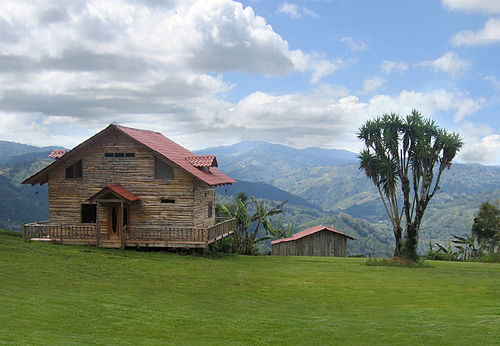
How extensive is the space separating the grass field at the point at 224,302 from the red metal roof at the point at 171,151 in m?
6.06

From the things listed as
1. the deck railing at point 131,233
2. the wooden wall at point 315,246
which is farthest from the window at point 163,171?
the wooden wall at point 315,246

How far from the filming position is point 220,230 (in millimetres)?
32250

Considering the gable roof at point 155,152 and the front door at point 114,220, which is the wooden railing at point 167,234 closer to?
the front door at point 114,220

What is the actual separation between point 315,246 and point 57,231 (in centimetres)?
2166

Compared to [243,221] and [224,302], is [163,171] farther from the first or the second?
[224,302]

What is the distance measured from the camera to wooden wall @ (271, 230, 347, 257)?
131 ft

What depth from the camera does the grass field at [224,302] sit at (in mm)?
11586

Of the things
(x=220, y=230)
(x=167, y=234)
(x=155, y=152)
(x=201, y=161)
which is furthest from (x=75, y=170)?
(x=220, y=230)

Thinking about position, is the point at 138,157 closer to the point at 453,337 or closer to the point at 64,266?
the point at 64,266

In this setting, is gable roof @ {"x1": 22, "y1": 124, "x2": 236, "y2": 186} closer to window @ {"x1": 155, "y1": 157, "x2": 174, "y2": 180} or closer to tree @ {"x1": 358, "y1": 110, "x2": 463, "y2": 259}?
window @ {"x1": 155, "y1": 157, "x2": 174, "y2": 180}

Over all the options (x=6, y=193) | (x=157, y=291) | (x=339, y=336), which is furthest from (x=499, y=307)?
(x=6, y=193)

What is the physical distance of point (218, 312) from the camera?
1446 cm

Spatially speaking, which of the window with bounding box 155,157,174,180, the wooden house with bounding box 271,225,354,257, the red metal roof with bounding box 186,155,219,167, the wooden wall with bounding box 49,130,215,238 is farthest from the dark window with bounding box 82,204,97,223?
the wooden house with bounding box 271,225,354,257

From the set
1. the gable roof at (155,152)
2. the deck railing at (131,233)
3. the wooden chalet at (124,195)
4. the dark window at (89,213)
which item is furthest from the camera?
→ the dark window at (89,213)
